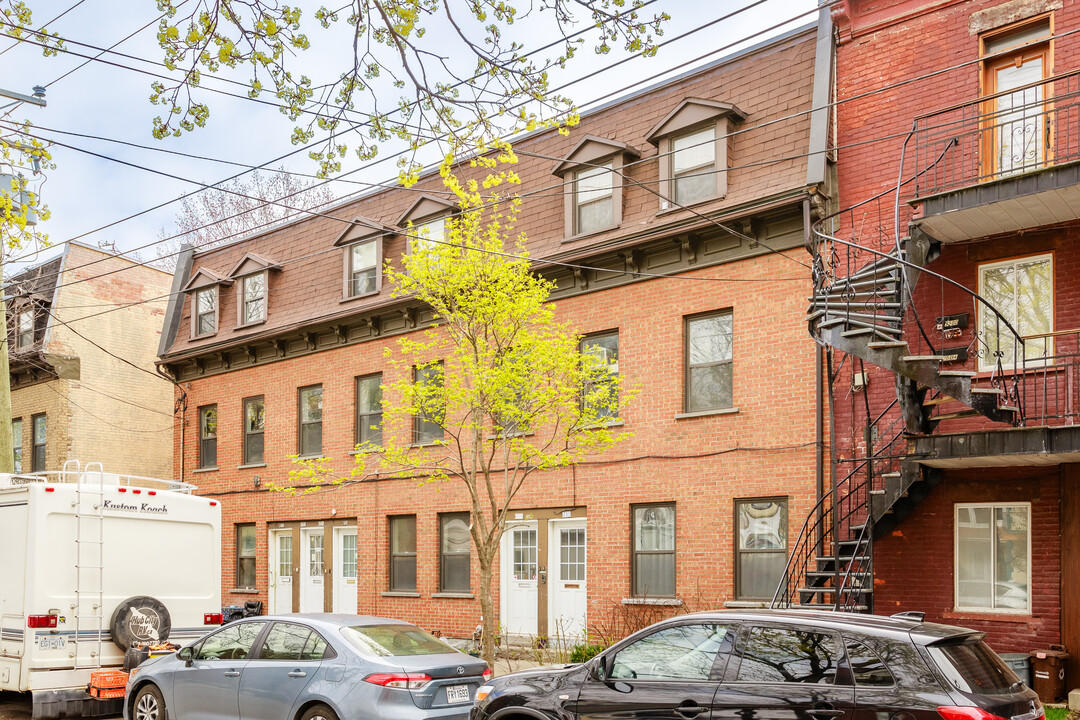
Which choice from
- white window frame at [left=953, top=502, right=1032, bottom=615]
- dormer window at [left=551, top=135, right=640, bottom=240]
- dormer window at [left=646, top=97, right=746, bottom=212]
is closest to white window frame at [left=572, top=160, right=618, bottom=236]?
dormer window at [left=551, top=135, right=640, bottom=240]

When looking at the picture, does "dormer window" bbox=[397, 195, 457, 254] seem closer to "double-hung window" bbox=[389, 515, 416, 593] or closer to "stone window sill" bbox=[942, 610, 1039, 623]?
"double-hung window" bbox=[389, 515, 416, 593]

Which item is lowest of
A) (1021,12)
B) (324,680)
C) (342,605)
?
(342,605)

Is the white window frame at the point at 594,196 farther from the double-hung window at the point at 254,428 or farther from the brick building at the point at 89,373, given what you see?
the brick building at the point at 89,373

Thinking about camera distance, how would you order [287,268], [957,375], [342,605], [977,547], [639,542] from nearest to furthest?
1. [957,375]
2. [977,547]
3. [639,542]
4. [342,605]
5. [287,268]

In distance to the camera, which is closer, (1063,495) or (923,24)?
(1063,495)

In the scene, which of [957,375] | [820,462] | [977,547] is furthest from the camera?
[820,462]

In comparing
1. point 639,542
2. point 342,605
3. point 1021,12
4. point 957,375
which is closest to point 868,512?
point 957,375

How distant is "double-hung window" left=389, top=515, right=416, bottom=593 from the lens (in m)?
21.4

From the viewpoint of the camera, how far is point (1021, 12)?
14219 mm

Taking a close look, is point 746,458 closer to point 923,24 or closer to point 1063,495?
point 1063,495

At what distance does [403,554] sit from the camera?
21.5 m

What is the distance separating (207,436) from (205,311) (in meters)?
3.24

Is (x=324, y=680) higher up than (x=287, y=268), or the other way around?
(x=287, y=268)

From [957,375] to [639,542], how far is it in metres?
7.26
